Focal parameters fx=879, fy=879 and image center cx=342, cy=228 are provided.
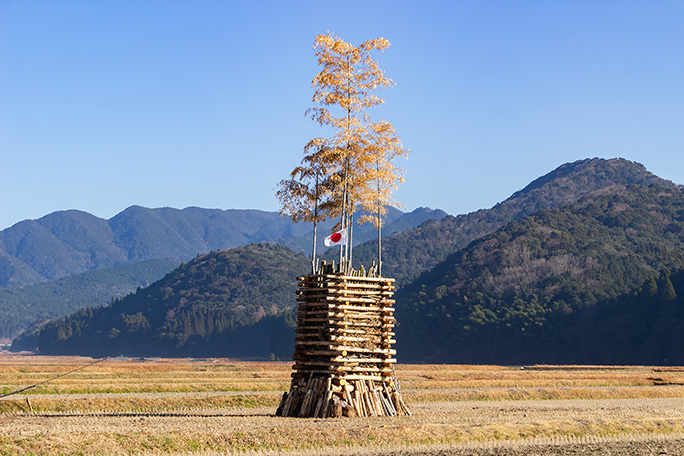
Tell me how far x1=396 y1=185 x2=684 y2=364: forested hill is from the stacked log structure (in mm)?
73199

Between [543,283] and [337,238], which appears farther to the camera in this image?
[543,283]

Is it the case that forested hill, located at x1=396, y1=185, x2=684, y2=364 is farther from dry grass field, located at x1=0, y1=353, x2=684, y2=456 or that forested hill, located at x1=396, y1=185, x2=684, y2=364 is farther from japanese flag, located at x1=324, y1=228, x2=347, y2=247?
japanese flag, located at x1=324, y1=228, x2=347, y2=247

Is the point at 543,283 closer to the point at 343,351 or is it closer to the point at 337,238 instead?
the point at 337,238

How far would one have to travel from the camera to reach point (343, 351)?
26406 mm

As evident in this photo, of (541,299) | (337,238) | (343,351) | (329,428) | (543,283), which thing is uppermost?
(543,283)

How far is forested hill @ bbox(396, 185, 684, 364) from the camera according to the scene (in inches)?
4380

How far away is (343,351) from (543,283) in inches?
4136

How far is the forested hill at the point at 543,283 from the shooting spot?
365 ft

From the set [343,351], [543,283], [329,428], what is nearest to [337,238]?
[343,351]

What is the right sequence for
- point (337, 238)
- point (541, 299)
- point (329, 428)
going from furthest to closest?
point (541, 299) < point (337, 238) < point (329, 428)

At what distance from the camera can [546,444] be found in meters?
22.0

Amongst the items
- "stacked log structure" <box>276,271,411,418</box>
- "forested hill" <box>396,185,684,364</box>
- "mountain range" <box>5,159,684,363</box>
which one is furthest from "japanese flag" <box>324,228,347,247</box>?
"forested hill" <box>396,185,684,364</box>

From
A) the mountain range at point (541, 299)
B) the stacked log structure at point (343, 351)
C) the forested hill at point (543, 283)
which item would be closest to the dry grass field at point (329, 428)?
the stacked log structure at point (343, 351)

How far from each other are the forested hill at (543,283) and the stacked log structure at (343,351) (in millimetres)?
73199
